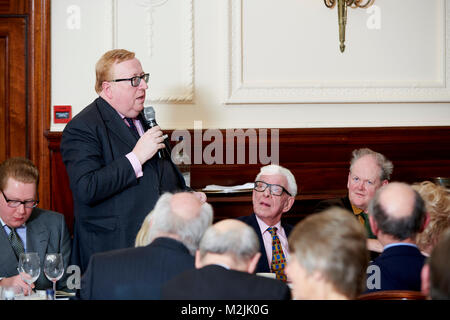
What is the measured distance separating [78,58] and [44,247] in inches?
66.5

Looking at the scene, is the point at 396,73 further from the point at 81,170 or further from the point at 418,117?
the point at 81,170

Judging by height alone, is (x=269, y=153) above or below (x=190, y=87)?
below

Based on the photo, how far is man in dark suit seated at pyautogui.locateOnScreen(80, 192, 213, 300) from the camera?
2.17 meters

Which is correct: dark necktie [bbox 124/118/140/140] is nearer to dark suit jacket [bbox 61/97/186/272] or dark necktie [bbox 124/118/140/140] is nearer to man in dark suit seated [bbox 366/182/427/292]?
dark suit jacket [bbox 61/97/186/272]

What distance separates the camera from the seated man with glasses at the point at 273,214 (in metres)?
3.32

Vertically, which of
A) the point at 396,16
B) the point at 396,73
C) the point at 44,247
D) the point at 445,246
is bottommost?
the point at 44,247

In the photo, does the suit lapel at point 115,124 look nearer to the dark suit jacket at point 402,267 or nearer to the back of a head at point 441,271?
the dark suit jacket at point 402,267

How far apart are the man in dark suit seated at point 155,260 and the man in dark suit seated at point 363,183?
4.95 ft

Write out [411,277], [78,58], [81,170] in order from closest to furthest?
[411,277]
[81,170]
[78,58]

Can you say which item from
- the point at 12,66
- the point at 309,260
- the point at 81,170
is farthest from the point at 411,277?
the point at 12,66

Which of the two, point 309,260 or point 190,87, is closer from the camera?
point 309,260

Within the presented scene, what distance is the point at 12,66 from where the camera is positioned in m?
4.57

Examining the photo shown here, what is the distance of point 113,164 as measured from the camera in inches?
127

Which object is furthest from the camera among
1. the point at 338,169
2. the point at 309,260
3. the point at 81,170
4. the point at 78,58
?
the point at 338,169
